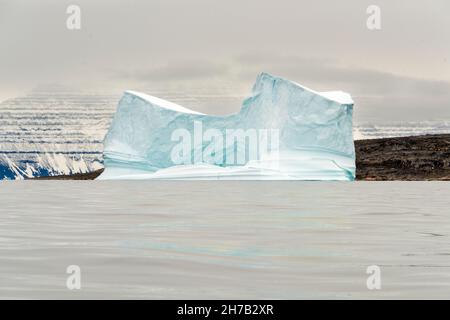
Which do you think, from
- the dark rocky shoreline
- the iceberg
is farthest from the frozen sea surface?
the dark rocky shoreline

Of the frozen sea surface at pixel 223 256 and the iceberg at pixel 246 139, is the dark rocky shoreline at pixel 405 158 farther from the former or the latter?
the frozen sea surface at pixel 223 256

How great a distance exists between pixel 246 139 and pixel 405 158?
55059mm

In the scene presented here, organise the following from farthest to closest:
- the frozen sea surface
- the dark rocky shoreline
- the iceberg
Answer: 1. the dark rocky shoreline
2. the iceberg
3. the frozen sea surface

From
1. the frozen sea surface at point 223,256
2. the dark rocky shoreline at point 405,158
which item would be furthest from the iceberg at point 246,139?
the dark rocky shoreline at point 405,158

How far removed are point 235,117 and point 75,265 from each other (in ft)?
176

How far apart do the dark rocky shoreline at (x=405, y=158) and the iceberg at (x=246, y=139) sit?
46144mm

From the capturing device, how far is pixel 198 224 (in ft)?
59.8

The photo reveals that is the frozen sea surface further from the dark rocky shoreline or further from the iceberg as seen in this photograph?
the dark rocky shoreline

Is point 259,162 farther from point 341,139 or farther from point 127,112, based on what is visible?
point 127,112

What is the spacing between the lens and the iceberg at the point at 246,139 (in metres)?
60.6

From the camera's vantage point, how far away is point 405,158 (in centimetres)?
11281

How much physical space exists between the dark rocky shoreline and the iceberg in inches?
1817

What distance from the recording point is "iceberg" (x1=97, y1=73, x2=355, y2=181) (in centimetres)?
6056

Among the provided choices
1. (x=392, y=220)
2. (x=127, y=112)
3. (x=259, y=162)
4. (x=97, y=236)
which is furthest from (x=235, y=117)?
(x=97, y=236)
